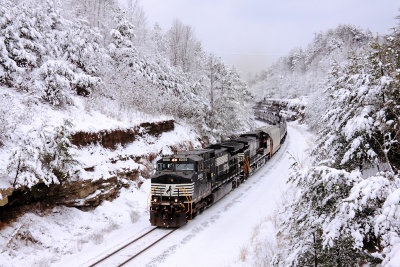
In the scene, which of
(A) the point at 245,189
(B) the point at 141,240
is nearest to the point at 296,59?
(A) the point at 245,189

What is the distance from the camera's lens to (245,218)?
16328 mm

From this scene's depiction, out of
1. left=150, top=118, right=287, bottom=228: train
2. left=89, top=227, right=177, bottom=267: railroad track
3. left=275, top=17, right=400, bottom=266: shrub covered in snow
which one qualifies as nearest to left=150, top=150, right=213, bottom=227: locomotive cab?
left=150, top=118, right=287, bottom=228: train

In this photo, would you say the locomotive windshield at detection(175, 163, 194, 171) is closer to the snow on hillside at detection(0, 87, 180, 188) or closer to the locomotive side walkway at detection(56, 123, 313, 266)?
the locomotive side walkway at detection(56, 123, 313, 266)

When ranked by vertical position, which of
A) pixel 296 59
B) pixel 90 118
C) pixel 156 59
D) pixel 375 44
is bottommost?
pixel 90 118

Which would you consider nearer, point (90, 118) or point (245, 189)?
point (90, 118)

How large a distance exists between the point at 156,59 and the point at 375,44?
30100mm

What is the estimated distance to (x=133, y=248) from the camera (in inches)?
478

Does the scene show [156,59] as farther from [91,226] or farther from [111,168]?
[91,226]

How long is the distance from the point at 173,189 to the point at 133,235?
2.79 meters

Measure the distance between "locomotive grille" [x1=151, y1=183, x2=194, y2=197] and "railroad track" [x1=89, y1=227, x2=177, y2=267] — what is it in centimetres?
175

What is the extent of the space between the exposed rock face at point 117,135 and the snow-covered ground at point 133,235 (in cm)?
340

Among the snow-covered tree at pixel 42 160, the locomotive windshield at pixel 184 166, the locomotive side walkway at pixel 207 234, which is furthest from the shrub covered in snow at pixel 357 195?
the snow-covered tree at pixel 42 160

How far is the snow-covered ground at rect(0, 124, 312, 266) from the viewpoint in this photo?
35.8 ft

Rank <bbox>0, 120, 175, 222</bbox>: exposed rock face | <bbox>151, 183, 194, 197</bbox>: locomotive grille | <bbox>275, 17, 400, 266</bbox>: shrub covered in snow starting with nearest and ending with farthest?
<bbox>275, 17, 400, 266</bbox>: shrub covered in snow < <bbox>0, 120, 175, 222</bbox>: exposed rock face < <bbox>151, 183, 194, 197</bbox>: locomotive grille
